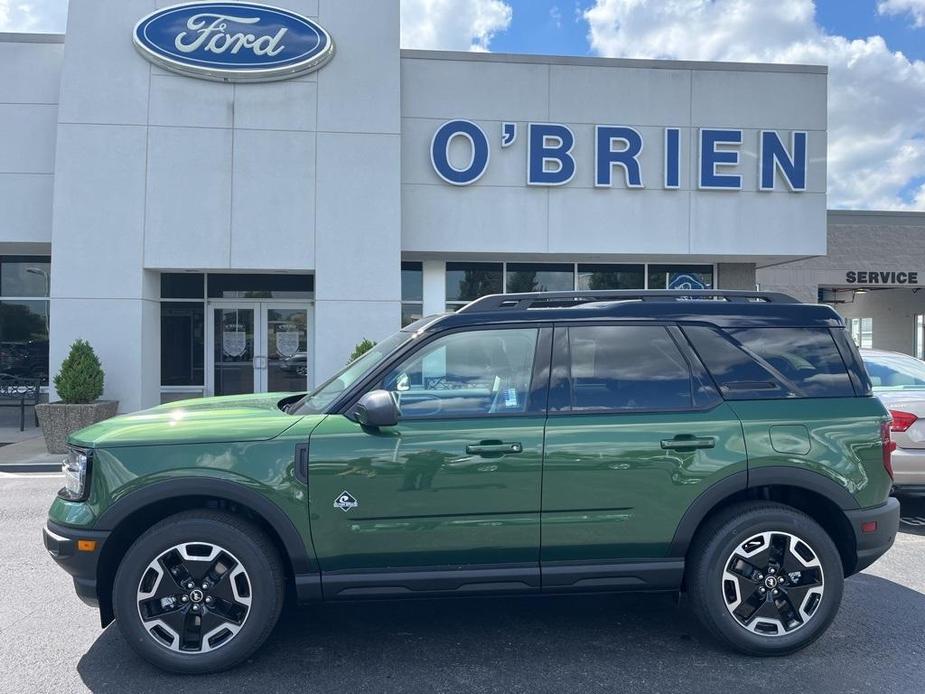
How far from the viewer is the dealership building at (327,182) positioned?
11.9 meters

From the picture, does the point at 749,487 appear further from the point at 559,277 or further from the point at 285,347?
the point at 285,347

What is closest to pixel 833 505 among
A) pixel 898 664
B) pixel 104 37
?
pixel 898 664

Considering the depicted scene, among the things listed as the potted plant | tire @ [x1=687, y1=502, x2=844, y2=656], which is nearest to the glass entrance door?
the potted plant

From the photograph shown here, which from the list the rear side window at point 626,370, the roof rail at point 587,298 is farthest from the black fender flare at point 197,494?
the rear side window at point 626,370

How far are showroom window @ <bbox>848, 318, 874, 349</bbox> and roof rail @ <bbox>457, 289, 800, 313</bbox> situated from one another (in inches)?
1023

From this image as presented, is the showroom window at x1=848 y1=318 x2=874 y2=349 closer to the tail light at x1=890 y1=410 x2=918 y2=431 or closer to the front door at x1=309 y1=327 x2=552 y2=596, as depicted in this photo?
the tail light at x1=890 y1=410 x2=918 y2=431

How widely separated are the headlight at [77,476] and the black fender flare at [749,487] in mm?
3039

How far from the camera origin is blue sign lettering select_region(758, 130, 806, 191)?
1330 centimetres

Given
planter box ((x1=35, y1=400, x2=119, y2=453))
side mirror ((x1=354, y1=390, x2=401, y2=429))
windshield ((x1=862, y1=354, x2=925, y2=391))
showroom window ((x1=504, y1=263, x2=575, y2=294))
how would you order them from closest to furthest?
side mirror ((x1=354, y1=390, x2=401, y2=429)), windshield ((x1=862, y1=354, x2=925, y2=391)), planter box ((x1=35, y1=400, x2=119, y2=453)), showroom window ((x1=504, y1=263, x2=575, y2=294))

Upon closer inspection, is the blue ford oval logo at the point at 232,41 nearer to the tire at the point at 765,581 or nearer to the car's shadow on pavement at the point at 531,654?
the car's shadow on pavement at the point at 531,654

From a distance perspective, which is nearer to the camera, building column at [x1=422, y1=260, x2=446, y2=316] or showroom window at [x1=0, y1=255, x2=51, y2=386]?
building column at [x1=422, y1=260, x2=446, y2=316]

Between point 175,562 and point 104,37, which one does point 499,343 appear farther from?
point 104,37

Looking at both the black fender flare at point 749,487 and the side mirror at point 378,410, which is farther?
the black fender flare at point 749,487

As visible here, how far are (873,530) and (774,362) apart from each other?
1.04 metres
